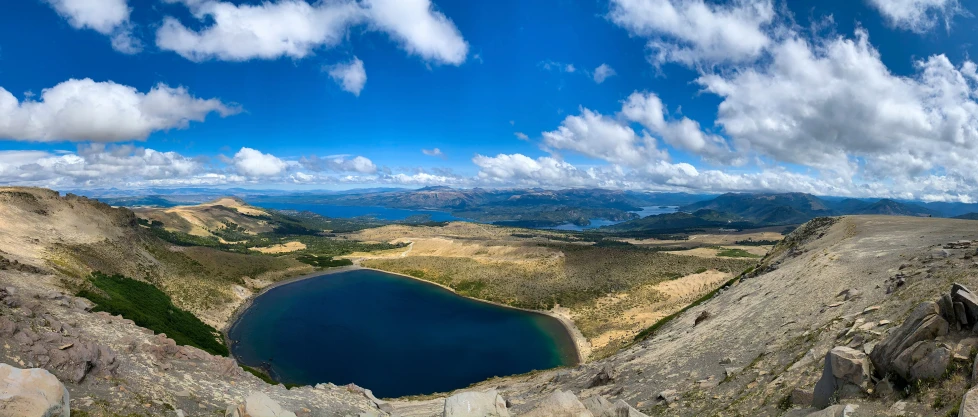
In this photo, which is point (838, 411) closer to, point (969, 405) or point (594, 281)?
point (969, 405)

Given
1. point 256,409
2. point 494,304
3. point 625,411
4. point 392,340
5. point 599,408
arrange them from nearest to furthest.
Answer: point 625,411 → point 599,408 → point 256,409 → point 392,340 → point 494,304

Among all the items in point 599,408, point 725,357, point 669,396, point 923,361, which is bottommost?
point 669,396

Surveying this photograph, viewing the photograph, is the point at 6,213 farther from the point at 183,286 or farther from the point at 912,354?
the point at 912,354

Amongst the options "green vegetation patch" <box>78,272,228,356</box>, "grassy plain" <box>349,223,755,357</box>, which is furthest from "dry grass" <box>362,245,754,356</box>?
"green vegetation patch" <box>78,272,228,356</box>

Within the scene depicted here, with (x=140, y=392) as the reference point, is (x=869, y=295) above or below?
above

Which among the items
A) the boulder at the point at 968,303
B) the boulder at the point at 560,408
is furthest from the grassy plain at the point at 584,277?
the boulder at the point at 968,303

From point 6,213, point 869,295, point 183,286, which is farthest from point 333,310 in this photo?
point 869,295

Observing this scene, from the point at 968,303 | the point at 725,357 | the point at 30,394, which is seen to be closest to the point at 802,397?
the point at 968,303
